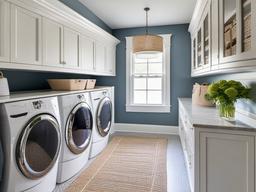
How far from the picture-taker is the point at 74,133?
99.7 inches

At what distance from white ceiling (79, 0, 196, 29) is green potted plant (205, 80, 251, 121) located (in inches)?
83.8

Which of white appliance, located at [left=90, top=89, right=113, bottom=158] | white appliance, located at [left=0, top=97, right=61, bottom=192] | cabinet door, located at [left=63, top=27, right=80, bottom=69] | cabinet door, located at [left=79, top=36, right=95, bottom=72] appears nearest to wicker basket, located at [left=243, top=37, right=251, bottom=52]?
white appliance, located at [left=0, top=97, right=61, bottom=192]

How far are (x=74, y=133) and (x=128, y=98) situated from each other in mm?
2465

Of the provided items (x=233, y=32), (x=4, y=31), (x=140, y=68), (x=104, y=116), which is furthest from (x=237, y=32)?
(x=140, y=68)

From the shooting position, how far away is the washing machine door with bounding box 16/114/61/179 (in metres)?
→ 1.67

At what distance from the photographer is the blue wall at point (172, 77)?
4512 mm

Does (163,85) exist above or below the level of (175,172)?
above

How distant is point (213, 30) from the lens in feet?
6.82

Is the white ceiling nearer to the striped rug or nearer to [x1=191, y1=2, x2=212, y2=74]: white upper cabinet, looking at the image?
[x1=191, y1=2, x2=212, y2=74]: white upper cabinet

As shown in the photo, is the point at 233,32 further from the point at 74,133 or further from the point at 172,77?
the point at 172,77

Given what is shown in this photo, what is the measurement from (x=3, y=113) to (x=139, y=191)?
5.26 feet

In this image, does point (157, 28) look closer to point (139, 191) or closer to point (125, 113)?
point (125, 113)

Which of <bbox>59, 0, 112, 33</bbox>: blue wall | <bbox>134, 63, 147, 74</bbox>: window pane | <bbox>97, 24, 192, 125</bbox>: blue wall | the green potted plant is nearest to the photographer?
the green potted plant

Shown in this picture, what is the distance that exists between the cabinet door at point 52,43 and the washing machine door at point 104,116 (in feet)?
3.59
